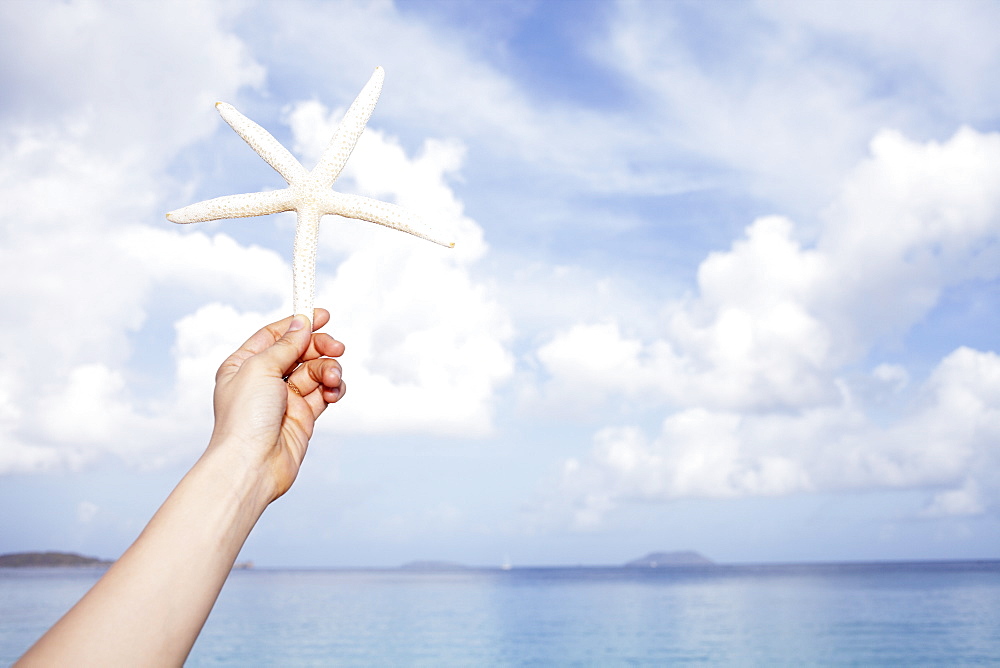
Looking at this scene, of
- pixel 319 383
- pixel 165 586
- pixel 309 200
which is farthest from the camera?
pixel 309 200

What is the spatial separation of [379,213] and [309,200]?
42 centimetres

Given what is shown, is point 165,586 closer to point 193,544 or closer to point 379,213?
point 193,544

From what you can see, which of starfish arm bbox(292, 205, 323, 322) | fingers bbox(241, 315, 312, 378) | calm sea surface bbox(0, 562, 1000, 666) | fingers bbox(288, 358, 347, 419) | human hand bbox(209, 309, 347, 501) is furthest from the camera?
calm sea surface bbox(0, 562, 1000, 666)

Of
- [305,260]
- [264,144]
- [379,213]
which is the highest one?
[264,144]

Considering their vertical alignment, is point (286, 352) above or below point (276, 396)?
above

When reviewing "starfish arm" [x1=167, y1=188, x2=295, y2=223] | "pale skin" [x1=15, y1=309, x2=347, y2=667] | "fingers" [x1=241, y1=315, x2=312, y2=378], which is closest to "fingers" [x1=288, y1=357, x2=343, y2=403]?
"fingers" [x1=241, y1=315, x2=312, y2=378]

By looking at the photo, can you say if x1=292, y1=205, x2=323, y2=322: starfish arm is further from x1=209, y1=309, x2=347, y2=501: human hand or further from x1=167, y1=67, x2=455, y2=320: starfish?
x1=209, y1=309, x2=347, y2=501: human hand

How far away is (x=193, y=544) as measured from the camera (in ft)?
5.41

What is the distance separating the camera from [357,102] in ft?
14.8

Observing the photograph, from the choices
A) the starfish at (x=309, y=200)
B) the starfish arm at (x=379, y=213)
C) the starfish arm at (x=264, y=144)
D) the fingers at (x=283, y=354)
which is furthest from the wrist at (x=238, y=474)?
the starfish arm at (x=264, y=144)

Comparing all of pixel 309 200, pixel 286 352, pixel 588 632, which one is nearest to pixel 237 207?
pixel 309 200

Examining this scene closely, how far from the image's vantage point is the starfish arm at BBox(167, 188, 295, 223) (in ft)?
13.7

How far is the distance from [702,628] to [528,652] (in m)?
9.63

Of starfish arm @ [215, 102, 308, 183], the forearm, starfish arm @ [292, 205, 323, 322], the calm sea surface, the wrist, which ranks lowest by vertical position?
the calm sea surface
